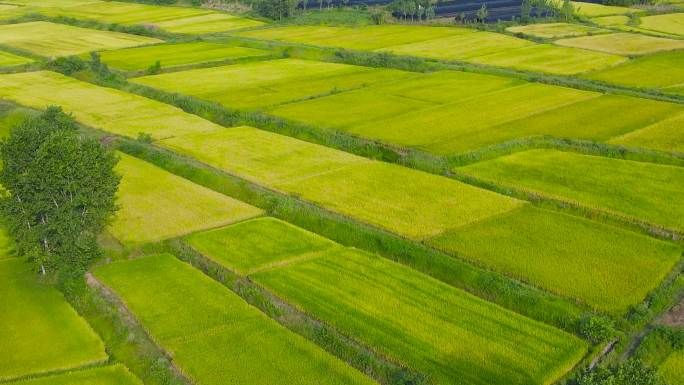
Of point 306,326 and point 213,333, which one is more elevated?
point 306,326

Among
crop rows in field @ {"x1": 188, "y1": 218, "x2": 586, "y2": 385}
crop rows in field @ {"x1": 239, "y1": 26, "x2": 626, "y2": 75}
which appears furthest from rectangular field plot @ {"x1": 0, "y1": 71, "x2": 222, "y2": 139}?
crop rows in field @ {"x1": 239, "y1": 26, "x2": 626, "y2": 75}

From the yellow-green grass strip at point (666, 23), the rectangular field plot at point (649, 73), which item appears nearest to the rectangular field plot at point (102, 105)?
the rectangular field plot at point (649, 73)

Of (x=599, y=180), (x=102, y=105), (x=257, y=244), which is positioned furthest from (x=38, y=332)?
(x=102, y=105)

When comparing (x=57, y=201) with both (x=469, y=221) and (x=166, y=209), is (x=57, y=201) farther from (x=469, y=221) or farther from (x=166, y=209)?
(x=469, y=221)

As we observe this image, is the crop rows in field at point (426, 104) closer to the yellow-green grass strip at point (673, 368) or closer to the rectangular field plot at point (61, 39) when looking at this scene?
the yellow-green grass strip at point (673, 368)

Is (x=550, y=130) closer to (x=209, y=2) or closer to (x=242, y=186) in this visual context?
(x=242, y=186)

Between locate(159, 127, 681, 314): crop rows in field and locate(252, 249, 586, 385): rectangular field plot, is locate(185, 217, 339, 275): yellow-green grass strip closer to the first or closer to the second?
locate(252, 249, 586, 385): rectangular field plot
